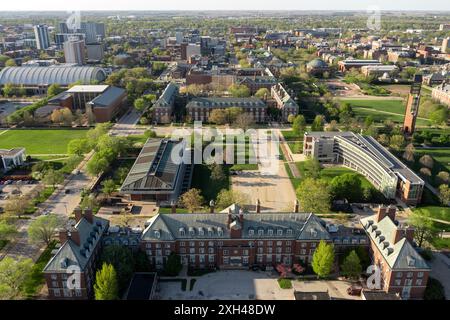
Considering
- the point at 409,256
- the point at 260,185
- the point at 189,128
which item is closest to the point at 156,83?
the point at 189,128

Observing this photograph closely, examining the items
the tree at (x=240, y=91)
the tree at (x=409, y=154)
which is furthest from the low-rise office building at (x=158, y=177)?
the tree at (x=240, y=91)

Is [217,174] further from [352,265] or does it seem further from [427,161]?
[427,161]

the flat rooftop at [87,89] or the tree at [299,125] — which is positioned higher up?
the flat rooftop at [87,89]

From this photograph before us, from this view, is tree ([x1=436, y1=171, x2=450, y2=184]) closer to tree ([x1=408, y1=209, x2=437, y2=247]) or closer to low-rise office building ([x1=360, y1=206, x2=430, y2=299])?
tree ([x1=408, y1=209, x2=437, y2=247])

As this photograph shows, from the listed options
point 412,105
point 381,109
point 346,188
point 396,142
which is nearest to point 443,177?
point 396,142

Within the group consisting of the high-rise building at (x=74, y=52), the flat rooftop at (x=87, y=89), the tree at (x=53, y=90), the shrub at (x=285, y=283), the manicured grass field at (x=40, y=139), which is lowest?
the shrub at (x=285, y=283)

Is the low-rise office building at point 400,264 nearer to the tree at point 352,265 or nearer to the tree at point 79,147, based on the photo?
the tree at point 352,265
